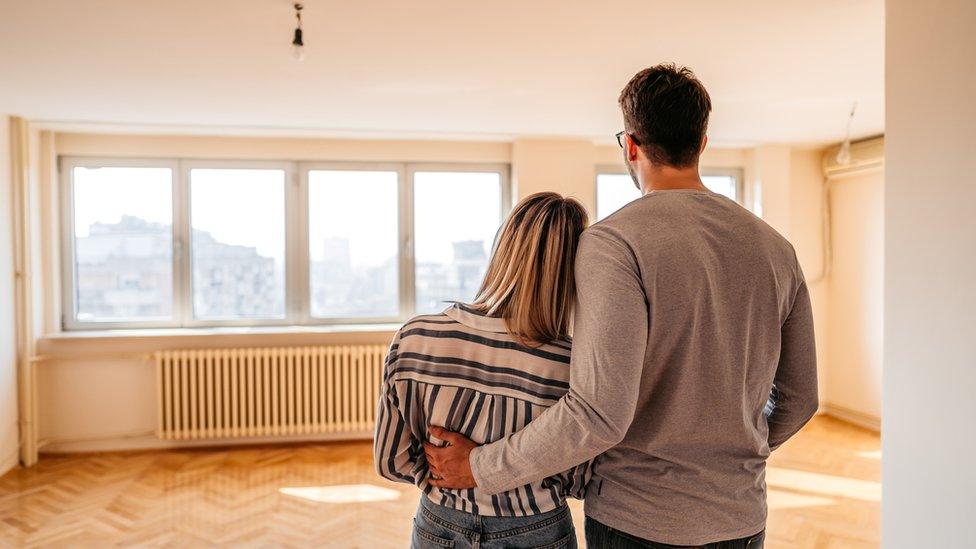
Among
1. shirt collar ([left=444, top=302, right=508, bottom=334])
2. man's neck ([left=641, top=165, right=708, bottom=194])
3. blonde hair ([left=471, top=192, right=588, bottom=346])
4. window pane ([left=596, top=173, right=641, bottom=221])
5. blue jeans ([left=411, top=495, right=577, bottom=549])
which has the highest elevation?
window pane ([left=596, top=173, right=641, bottom=221])

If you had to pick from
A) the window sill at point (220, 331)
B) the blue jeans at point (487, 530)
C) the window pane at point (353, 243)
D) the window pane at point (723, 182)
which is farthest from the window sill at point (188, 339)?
the blue jeans at point (487, 530)

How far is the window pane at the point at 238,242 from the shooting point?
514 centimetres

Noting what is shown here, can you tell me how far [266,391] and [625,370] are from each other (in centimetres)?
450

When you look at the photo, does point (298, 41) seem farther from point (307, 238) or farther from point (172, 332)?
point (172, 332)

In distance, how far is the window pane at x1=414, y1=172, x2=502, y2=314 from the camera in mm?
5445

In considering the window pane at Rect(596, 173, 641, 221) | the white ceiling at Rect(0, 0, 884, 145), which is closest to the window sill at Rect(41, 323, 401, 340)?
the white ceiling at Rect(0, 0, 884, 145)

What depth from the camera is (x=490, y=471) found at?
1065 mm

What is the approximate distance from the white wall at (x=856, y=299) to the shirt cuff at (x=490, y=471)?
526 cm

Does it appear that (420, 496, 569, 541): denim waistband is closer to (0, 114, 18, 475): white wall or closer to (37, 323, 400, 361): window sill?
(37, 323, 400, 361): window sill

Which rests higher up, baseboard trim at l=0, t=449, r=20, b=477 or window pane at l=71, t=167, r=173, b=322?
window pane at l=71, t=167, r=173, b=322

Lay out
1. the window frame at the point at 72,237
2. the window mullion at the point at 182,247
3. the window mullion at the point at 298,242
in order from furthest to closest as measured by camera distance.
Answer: the window mullion at the point at 298,242 < the window mullion at the point at 182,247 < the window frame at the point at 72,237

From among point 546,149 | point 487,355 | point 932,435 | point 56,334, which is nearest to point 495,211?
point 546,149

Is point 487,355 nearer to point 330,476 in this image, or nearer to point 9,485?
point 330,476

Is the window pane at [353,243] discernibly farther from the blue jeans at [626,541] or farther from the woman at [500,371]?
the blue jeans at [626,541]
